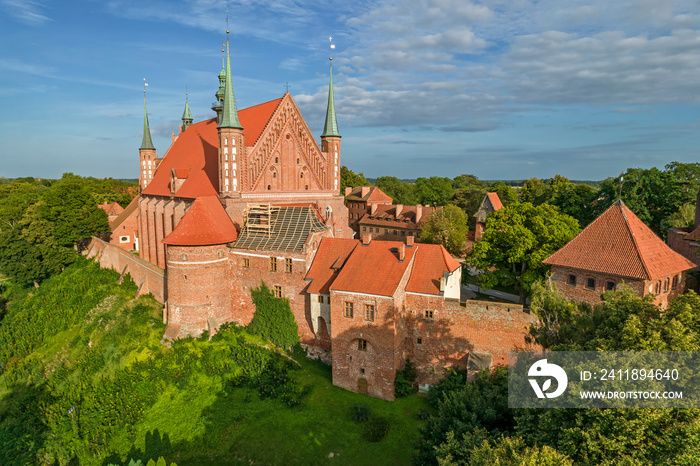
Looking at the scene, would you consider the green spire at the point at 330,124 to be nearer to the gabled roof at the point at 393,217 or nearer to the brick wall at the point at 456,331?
the brick wall at the point at 456,331

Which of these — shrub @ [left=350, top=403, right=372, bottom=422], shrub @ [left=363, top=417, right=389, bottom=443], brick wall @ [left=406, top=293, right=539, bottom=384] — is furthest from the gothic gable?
shrub @ [left=363, top=417, right=389, bottom=443]

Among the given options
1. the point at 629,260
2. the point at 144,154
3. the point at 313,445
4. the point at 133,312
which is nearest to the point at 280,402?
the point at 313,445

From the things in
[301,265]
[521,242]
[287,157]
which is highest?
[287,157]

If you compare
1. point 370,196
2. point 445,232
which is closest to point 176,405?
point 445,232

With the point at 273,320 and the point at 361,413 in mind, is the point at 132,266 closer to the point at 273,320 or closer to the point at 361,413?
the point at 273,320

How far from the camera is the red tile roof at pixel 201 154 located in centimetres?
3572

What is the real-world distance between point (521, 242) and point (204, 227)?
22.5 metres

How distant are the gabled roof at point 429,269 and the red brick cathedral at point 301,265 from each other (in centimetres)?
7

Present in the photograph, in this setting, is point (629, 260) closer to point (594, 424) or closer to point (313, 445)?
point (594, 424)

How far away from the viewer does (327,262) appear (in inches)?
1155

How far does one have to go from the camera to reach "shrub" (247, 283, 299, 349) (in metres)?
29.7

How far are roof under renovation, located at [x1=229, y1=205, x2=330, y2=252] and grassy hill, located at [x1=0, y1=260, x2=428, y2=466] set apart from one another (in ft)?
22.2

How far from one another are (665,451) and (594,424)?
1433mm

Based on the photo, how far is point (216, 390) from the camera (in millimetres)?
26594
